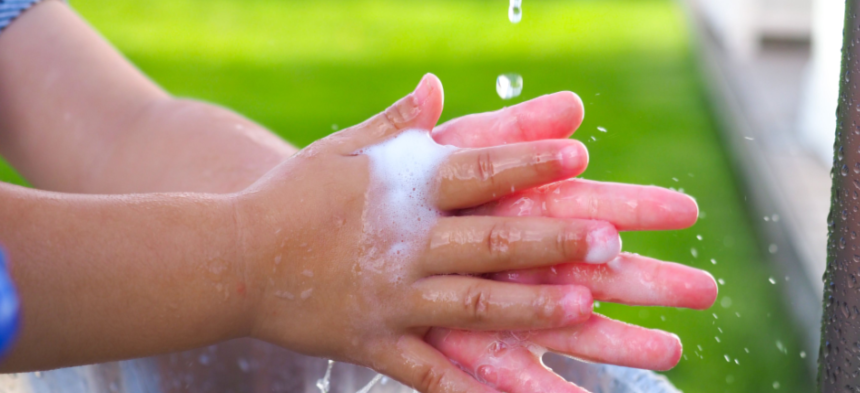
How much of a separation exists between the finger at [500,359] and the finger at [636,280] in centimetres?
7

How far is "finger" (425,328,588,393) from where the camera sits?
2.29 feet

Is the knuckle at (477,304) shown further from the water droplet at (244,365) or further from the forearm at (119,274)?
the water droplet at (244,365)

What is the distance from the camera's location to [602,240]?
2.25ft

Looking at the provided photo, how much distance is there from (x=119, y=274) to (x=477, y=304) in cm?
33

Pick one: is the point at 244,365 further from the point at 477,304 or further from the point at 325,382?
the point at 477,304

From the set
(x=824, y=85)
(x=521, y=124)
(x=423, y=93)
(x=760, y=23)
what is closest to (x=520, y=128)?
(x=521, y=124)

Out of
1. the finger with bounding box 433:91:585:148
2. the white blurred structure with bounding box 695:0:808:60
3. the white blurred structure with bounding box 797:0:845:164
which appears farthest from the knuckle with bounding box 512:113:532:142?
the white blurred structure with bounding box 695:0:808:60

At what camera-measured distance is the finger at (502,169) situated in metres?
0.69

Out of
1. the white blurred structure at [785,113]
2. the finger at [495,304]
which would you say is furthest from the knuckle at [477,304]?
the white blurred structure at [785,113]

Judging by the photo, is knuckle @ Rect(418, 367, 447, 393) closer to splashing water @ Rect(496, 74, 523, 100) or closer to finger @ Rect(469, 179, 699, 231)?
finger @ Rect(469, 179, 699, 231)

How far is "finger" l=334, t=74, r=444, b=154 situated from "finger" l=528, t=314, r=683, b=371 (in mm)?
254

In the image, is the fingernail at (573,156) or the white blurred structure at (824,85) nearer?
the fingernail at (573,156)

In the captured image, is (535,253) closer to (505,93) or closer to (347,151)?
(347,151)

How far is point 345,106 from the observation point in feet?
9.81
